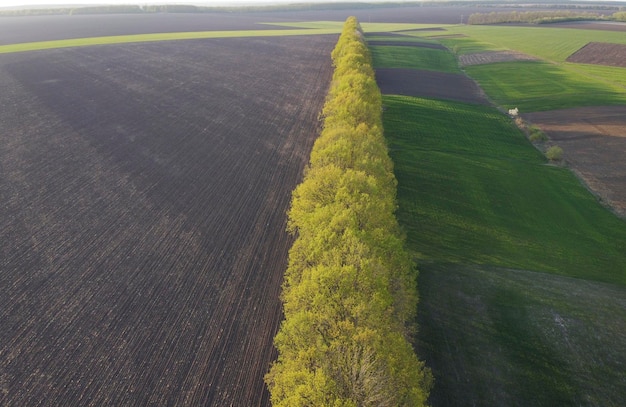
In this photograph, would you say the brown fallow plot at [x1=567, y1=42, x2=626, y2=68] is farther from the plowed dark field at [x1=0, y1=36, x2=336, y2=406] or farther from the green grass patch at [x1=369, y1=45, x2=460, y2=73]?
the plowed dark field at [x1=0, y1=36, x2=336, y2=406]

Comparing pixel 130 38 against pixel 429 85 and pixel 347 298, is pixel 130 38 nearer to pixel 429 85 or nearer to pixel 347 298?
pixel 429 85

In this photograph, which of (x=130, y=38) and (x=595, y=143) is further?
(x=130, y=38)

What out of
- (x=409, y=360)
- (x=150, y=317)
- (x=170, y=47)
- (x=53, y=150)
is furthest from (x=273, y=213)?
(x=170, y=47)

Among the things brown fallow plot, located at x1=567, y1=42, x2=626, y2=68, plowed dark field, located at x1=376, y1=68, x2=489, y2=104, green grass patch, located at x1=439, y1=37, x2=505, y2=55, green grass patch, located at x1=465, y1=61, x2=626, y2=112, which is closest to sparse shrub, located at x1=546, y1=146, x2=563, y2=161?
green grass patch, located at x1=465, y1=61, x2=626, y2=112

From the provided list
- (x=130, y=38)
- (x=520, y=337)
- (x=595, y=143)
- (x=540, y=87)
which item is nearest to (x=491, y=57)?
(x=540, y=87)

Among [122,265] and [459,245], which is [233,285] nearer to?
[122,265]

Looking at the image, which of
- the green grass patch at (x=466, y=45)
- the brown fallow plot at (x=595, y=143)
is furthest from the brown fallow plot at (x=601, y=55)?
the brown fallow plot at (x=595, y=143)

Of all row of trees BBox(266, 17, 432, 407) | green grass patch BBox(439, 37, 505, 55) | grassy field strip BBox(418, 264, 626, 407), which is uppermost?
green grass patch BBox(439, 37, 505, 55)
